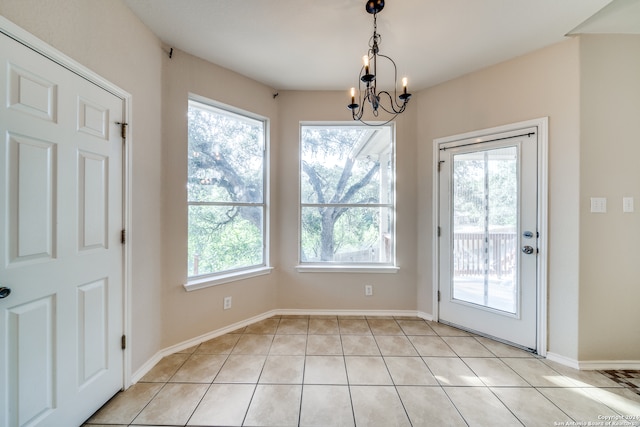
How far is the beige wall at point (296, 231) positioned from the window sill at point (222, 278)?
0.86 ft

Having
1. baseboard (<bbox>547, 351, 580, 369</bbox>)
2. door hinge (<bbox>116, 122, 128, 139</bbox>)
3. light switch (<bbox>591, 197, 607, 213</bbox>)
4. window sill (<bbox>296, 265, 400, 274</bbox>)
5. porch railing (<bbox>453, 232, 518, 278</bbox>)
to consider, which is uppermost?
door hinge (<bbox>116, 122, 128, 139</bbox>)

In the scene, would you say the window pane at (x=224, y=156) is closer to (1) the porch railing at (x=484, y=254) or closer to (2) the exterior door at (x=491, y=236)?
(2) the exterior door at (x=491, y=236)

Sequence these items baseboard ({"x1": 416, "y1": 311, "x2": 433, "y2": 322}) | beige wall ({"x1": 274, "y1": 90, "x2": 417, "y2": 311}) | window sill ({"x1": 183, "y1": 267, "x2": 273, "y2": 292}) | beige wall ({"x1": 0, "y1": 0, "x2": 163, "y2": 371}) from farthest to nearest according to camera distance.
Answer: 1. beige wall ({"x1": 274, "y1": 90, "x2": 417, "y2": 311})
2. baseboard ({"x1": 416, "y1": 311, "x2": 433, "y2": 322})
3. window sill ({"x1": 183, "y1": 267, "x2": 273, "y2": 292})
4. beige wall ({"x1": 0, "y1": 0, "x2": 163, "y2": 371})

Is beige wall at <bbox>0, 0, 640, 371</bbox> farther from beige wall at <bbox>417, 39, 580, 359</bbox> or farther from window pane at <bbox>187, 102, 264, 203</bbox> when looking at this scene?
window pane at <bbox>187, 102, 264, 203</bbox>

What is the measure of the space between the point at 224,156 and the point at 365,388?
2.39 meters

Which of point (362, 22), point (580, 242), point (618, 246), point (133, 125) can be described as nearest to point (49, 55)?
point (133, 125)

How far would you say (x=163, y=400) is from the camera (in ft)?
5.25

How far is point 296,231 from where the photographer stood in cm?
291

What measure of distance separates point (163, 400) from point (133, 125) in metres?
1.91

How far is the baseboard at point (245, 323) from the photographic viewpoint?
190cm

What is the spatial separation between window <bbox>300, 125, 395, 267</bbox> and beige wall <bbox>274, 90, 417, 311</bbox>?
0.11 m

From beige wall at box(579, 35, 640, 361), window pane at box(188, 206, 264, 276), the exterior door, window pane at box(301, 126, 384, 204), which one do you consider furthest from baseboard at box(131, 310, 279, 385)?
beige wall at box(579, 35, 640, 361)

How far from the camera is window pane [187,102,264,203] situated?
7.70 feet

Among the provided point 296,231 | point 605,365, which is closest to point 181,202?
point 296,231
